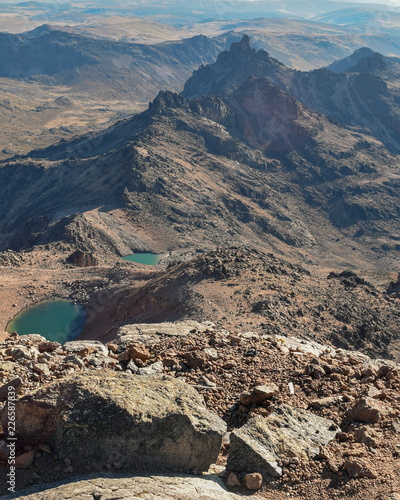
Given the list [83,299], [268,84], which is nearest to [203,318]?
[83,299]

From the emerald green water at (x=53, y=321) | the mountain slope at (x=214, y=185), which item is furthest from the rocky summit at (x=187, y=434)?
the mountain slope at (x=214, y=185)

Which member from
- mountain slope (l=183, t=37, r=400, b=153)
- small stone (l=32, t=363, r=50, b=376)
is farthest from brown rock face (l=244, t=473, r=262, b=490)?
mountain slope (l=183, t=37, r=400, b=153)

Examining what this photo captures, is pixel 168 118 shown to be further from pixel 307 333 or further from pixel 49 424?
pixel 49 424

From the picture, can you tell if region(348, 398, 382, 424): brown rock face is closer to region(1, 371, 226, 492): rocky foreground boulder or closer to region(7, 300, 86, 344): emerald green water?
region(1, 371, 226, 492): rocky foreground boulder

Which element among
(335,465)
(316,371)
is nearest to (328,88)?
(316,371)

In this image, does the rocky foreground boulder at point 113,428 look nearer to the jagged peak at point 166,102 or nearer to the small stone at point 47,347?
the small stone at point 47,347

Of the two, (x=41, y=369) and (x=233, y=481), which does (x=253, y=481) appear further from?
(x=41, y=369)
